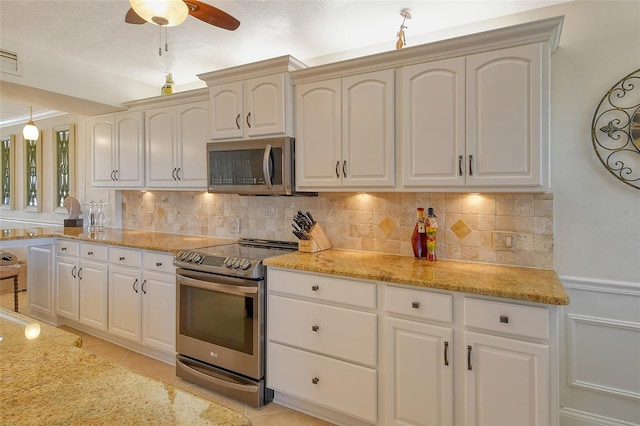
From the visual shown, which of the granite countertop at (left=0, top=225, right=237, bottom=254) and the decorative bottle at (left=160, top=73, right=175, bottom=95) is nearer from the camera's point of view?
the granite countertop at (left=0, top=225, right=237, bottom=254)

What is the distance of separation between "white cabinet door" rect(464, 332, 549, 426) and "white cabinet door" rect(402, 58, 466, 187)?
3.02 ft

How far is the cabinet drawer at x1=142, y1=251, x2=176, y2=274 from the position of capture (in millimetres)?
2932

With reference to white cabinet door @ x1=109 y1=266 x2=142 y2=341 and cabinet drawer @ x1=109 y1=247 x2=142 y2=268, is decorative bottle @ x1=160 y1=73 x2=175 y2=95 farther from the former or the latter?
white cabinet door @ x1=109 y1=266 x2=142 y2=341

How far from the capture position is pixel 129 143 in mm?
3775

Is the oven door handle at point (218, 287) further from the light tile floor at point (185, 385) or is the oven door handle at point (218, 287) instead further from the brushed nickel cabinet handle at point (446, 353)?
the brushed nickel cabinet handle at point (446, 353)

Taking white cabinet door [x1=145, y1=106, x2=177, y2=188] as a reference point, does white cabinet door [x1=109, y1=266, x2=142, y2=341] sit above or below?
below

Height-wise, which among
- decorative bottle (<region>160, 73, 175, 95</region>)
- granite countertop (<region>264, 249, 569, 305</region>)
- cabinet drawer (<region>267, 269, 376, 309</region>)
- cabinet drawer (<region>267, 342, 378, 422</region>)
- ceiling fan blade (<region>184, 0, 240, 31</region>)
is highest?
decorative bottle (<region>160, 73, 175, 95</region>)

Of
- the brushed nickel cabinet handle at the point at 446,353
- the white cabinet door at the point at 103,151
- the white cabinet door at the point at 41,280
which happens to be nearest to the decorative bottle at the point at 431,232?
the brushed nickel cabinet handle at the point at 446,353

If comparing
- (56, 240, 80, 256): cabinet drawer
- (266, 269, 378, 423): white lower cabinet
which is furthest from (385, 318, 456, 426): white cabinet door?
(56, 240, 80, 256): cabinet drawer

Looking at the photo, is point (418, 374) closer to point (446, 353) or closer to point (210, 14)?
point (446, 353)

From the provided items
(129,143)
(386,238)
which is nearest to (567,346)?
(386,238)

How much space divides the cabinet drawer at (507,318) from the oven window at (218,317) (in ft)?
4.44

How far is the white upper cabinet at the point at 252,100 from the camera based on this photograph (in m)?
2.69

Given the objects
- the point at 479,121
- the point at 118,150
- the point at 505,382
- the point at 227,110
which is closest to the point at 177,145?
the point at 227,110
